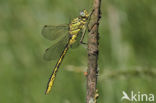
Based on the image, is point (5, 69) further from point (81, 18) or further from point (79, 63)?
point (81, 18)

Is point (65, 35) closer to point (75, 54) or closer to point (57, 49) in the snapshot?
point (57, 49)

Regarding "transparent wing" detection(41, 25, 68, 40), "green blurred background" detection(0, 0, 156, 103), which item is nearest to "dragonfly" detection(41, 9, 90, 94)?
"transparent wing" detection(41, 25, 68, 40)

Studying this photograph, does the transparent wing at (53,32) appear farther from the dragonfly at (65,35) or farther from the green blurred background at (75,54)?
the green blurred background at (75,54)

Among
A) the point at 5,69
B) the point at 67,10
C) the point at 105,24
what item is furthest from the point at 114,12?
the point at 5,69

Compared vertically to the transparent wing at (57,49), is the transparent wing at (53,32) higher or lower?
higher

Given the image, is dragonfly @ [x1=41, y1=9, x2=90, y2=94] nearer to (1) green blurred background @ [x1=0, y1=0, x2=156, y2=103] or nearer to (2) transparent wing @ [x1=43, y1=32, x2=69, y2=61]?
(2) transparent wing @ [x1=43, y1=32, x2=69, y2=61]

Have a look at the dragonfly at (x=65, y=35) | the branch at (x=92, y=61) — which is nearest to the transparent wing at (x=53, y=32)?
the dragonfly at (x=65, y=35)

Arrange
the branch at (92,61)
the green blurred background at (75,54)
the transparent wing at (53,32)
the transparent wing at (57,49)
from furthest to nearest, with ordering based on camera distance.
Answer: the green blurred background at (75,54), the transparent wing at (53,32), the transparent wing at (57,49), the branch at (92,61)
